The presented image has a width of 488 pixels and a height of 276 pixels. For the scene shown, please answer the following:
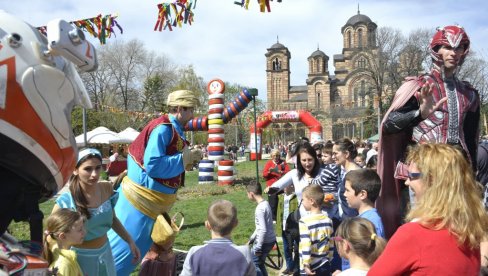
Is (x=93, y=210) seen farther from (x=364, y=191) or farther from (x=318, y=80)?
(x=318, y=80)

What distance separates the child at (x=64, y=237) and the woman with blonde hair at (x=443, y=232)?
1767 millimetres

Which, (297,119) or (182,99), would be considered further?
(297,119)

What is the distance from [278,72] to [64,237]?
280 feet

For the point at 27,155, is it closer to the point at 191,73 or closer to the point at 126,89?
the point at 126,89

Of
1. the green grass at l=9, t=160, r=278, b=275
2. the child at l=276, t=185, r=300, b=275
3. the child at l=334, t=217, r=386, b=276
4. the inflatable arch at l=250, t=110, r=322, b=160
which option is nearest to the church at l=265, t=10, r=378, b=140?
the inflatable arch at l=250, t=110, r=322, b=160

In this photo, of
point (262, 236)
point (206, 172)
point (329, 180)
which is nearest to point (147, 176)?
point (262, 236)

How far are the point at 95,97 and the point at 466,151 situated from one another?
42.0 metres

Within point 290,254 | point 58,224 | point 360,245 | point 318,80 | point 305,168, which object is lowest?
point 290,254

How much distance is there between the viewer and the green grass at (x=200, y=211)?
7.72m

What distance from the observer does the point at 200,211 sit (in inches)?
429

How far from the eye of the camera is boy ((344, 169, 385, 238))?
344 centimetres

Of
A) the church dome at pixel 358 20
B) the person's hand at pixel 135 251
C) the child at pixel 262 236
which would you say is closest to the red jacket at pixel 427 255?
the person's hand at pixel 135 251

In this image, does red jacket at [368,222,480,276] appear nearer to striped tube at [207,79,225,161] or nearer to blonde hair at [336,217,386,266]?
blonde hair at [336,217,386,266]

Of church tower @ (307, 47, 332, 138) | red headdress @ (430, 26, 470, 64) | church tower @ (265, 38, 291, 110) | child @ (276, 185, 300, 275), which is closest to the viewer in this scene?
red headdress @ (430, 26, 470, 64)
